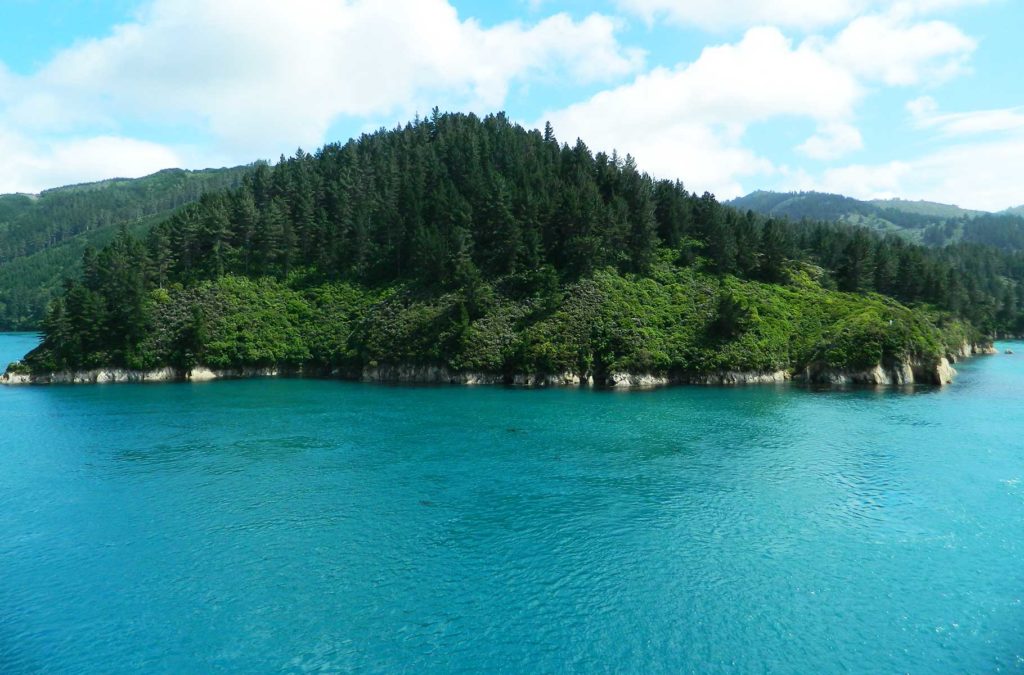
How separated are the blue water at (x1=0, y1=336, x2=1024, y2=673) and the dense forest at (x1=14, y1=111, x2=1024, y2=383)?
91.2 ft

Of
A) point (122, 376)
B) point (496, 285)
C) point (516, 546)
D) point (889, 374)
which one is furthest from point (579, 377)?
point (122, 376)

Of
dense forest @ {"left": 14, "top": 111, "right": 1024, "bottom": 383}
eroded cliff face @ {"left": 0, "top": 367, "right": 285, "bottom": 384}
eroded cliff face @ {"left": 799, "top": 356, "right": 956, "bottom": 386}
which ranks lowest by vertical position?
eroded cliff face @ {"left": 799, "top": 356, "right": 956, "bottom": 386}

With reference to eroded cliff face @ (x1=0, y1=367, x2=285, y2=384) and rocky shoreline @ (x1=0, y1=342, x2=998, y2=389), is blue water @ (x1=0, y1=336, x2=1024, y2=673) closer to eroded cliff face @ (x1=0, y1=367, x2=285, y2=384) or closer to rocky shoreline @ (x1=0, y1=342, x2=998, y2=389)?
rocky shoreline @ (x1=0, y1=342, x2=998, y2=389)

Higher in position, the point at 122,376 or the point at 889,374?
the point at 122,376

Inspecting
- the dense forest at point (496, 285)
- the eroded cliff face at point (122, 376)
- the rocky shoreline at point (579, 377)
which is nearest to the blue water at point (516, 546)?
the rocky shoreline at point (579, 377)

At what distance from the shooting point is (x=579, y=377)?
8012cm

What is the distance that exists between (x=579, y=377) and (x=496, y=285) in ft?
78.7

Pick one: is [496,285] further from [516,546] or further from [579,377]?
[516,546]

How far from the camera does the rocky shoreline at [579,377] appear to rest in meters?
76.9

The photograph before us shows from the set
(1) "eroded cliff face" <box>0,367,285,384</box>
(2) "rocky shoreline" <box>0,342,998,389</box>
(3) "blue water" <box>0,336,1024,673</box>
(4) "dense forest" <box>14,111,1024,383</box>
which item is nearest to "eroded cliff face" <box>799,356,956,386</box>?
(2) "rocky shoreline" <box>0,342,998,389</box>

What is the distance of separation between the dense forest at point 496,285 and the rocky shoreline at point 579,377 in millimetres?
1410

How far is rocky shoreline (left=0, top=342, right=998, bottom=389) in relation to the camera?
252 ft

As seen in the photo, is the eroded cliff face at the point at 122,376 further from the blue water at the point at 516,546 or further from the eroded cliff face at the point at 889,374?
the eroded cliff face at the point at 889,374

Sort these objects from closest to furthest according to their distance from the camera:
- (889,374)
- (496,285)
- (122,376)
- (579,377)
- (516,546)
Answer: (516,546), (889,374), (579,377), (122,376), (496,285)
